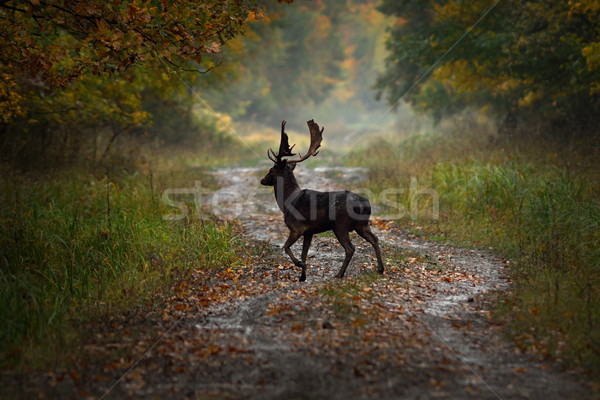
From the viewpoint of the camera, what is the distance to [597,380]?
4688mm

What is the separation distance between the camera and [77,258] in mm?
8016

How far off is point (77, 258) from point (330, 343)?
480cm

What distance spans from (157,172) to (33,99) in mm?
4604

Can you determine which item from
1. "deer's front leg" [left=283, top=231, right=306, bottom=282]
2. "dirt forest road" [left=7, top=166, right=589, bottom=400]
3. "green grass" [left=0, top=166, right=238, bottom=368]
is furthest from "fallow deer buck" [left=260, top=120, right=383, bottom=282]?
"green grass" [left=0, top=166, right=238, bottom=368]

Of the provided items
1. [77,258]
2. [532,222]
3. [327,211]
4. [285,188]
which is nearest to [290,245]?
[327,211]

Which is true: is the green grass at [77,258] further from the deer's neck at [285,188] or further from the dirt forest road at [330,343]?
the deer's neck at [285,188]

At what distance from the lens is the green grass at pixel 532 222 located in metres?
5.91

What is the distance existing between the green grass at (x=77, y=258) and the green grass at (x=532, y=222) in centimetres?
494

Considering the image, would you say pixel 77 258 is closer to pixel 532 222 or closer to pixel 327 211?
pixel 327 211

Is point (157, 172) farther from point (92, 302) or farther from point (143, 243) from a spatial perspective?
point (92, 302)

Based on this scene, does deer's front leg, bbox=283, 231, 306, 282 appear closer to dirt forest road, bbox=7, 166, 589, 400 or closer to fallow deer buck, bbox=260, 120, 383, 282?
fallow deer buck, bbox=260, 120, 383, 282

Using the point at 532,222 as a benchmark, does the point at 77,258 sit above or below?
below

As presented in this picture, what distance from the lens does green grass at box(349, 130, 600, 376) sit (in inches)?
233

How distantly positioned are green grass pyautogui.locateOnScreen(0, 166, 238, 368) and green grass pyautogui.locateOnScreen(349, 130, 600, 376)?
4.94 meters
